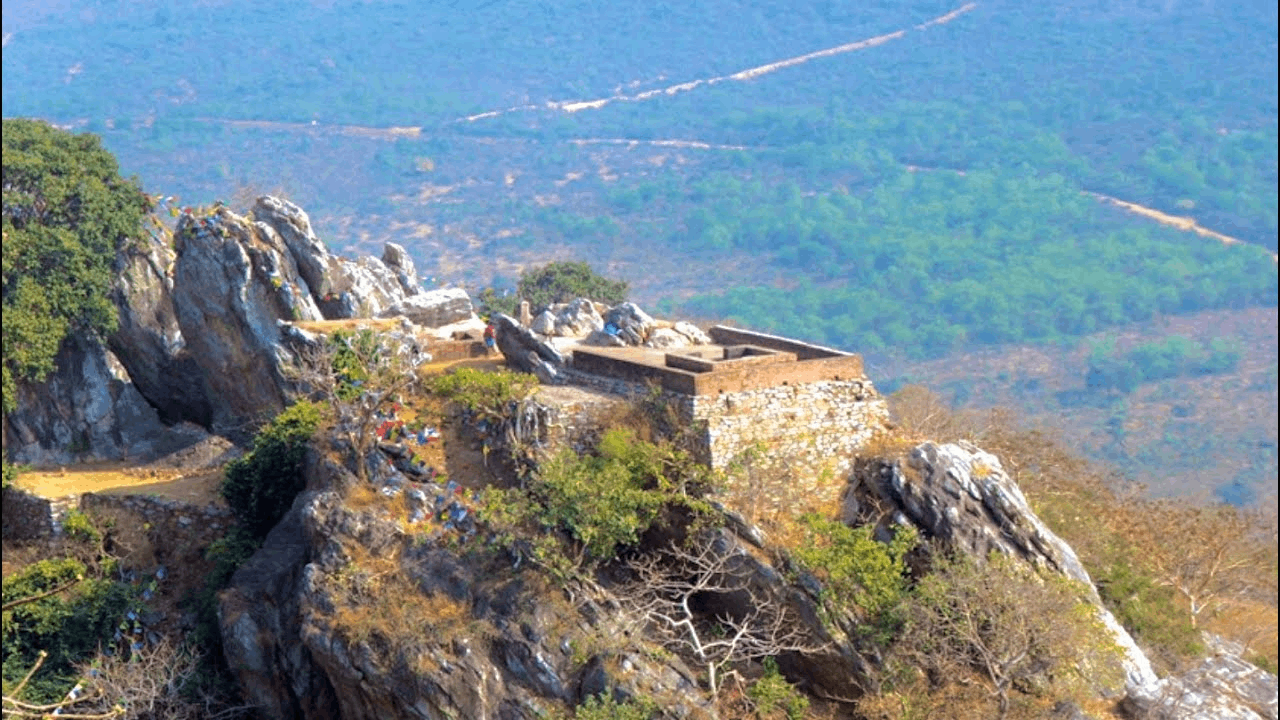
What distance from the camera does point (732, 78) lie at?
142 metres

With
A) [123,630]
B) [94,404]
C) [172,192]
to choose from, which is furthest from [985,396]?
[123,630]

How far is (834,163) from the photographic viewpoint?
126m

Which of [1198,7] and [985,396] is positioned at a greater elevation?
[1198,7]

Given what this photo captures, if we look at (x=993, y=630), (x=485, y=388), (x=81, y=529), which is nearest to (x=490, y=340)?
(x=485, y=388)

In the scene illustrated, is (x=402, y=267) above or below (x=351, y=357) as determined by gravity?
below

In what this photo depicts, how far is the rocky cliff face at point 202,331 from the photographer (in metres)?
36.9

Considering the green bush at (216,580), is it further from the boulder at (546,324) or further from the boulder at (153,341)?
the boulder at (153,341)

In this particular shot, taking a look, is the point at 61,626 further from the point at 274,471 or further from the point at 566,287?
the point at 566,287

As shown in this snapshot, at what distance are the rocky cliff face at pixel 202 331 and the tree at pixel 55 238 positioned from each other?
2.65ft

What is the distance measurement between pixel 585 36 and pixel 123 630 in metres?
114

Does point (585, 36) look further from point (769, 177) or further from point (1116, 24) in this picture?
point (1116, 24)

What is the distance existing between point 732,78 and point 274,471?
11434 centimetres

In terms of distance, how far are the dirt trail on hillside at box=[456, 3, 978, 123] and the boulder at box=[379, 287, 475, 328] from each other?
8768cm

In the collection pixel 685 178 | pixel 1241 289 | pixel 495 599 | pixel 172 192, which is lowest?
pixel 1241 289
